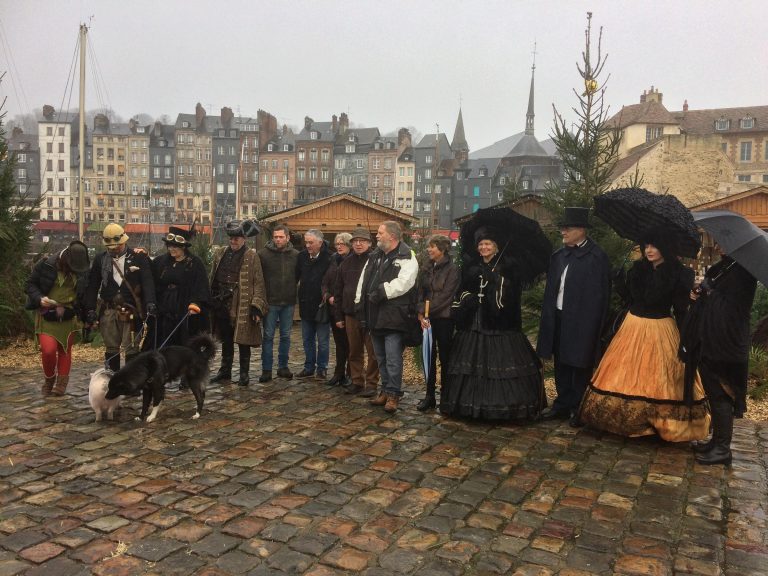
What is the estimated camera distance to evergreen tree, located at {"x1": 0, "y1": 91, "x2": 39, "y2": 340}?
10266 mm

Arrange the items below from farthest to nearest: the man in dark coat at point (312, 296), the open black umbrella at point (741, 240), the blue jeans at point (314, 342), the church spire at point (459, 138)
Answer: the church spire at point (459, 138), the blue jeans at point (314, 342), the man in dark coat at point (312, 296), the open black umbrella at point (741, 240)

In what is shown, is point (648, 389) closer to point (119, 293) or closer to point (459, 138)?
point (119, 293)

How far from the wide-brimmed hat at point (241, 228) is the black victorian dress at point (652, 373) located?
4.44 meters

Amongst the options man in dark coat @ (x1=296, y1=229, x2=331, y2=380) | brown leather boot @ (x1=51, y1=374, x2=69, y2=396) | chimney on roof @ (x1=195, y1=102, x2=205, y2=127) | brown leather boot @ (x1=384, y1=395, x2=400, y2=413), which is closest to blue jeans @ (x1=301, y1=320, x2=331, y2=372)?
man in dark coat @ (x1=296, y1=229, x2=331, y2=380)

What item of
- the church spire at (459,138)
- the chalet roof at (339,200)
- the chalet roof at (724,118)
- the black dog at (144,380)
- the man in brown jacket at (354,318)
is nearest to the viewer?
the black dog at (144,380)

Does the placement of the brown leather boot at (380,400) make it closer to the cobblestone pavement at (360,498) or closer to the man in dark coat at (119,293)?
the cobblestone pavement at (360,498)

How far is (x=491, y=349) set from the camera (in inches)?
242

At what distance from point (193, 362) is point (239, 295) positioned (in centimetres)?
147

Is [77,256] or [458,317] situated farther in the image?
[77,256]

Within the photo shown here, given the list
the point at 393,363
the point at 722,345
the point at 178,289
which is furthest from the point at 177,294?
the point at 722,345

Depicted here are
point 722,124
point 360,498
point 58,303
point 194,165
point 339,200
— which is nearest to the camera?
point 360,498

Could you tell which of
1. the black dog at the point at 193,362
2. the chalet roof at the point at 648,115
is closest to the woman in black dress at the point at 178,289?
the black dog at the point at 193,362

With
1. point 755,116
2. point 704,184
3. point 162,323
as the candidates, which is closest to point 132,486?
point 162,323

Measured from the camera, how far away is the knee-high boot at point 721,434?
517 cm
